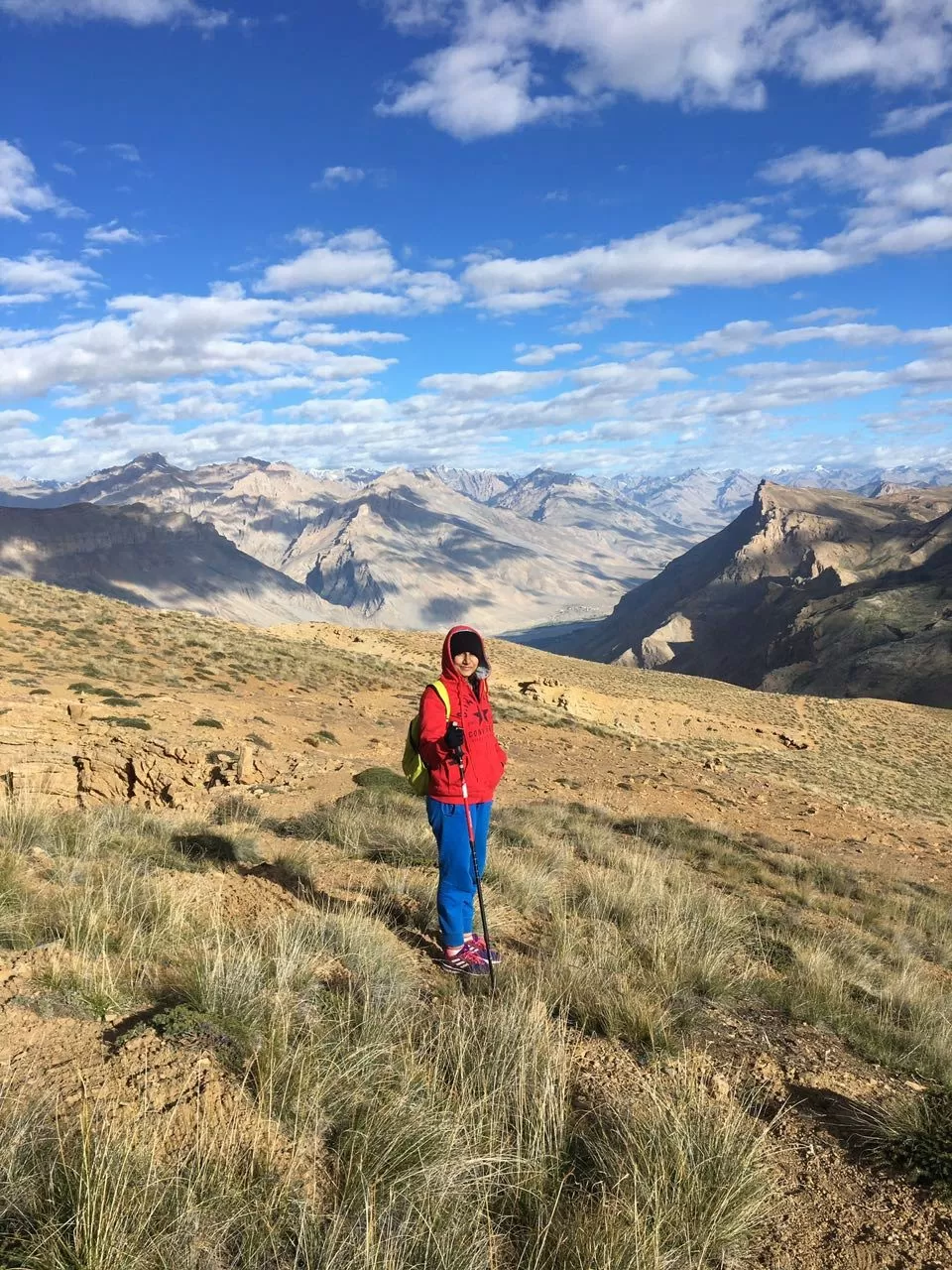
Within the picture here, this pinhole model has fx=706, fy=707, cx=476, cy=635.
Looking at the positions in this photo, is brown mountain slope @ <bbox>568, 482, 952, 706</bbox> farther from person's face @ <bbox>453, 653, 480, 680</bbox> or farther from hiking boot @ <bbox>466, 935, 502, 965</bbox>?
person's face @ <bbox>453, 653, 480, 680</bbox>

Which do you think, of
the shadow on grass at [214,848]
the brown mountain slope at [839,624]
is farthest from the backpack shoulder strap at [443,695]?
the brown mountain slope at [839,624]

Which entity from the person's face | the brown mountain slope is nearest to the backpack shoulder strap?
the person's face

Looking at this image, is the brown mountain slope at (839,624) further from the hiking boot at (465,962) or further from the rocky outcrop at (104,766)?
the hiking boot at (465,962)

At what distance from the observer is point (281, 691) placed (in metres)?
22.7

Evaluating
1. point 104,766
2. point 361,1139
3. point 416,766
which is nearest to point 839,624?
point 104,766

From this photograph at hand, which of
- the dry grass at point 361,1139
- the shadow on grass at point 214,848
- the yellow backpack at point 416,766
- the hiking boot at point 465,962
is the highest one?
the yellow backpack at point 416,766

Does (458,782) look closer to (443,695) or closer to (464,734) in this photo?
(464,734)

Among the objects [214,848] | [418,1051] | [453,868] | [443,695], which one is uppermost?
[443,695]

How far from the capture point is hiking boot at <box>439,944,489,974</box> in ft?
16.5

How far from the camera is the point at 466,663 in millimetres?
5293

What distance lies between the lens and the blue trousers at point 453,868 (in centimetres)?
519

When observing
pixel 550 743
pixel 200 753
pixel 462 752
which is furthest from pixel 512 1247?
pixel 550 743

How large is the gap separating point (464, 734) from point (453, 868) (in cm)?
102

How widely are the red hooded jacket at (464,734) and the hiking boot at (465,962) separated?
1.09 meters
